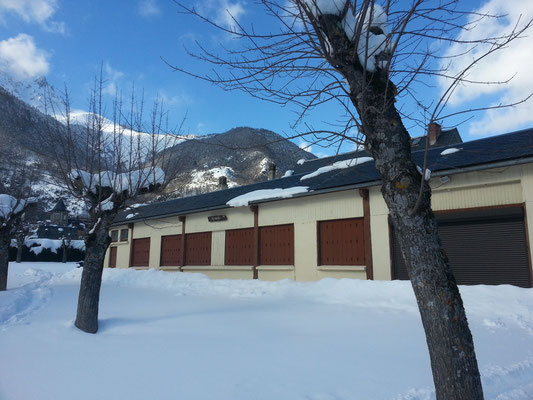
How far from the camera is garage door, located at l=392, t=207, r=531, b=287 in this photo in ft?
28.5

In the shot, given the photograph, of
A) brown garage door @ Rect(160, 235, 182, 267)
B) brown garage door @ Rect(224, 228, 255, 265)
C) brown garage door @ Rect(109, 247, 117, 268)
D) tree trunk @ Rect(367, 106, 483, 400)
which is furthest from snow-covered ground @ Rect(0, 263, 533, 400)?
brown garage door @ Rect(109, 247, 117, 268)

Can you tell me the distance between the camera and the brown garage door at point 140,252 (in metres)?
18.9

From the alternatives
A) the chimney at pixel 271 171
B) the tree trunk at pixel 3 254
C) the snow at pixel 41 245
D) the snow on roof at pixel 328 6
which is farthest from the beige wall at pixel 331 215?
the snow at pixel 41 245

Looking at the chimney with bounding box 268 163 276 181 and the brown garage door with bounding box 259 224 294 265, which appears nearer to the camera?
the brown garage door with bounding box 259 224 294 265

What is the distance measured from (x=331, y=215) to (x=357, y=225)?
0.99 metres

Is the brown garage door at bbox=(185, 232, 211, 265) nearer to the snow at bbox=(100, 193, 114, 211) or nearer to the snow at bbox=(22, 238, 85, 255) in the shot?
the snow at bbox=(100, 193, 114, 211)

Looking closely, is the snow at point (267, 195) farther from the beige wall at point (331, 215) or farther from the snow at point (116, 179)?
the snow at point (116, 179)

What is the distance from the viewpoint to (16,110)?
104 meters

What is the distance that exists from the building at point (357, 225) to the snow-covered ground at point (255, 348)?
4.19ft

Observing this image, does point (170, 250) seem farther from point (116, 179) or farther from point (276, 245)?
point (116, 179)

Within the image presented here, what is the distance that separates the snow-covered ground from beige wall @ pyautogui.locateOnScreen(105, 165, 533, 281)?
193 cm

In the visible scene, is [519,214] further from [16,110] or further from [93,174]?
[16,110]

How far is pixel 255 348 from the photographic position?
5.01m

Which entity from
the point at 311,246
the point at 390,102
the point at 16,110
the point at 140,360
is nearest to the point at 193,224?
the point at 311,246
